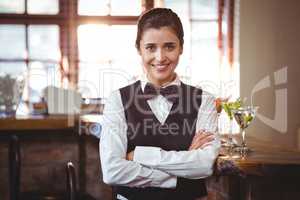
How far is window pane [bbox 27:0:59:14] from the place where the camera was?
199 inches

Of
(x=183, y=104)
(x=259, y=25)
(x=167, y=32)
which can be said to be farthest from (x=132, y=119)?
(x=259, y=25)

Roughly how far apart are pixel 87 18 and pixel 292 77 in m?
2.17

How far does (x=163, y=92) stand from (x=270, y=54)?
326 centimetres

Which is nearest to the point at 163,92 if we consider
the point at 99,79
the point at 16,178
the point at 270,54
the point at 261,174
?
the point at 261,174

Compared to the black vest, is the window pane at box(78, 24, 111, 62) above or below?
above

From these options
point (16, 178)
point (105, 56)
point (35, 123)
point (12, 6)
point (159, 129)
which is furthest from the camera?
point (105, 56)

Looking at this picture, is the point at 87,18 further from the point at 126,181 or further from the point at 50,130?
the point at 126,181

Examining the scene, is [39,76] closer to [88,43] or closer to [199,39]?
[88,43]

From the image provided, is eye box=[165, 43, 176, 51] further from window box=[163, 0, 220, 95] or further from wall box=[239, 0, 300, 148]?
window box=[163, 0, 220, 95]

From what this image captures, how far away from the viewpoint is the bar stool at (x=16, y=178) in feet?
7.24

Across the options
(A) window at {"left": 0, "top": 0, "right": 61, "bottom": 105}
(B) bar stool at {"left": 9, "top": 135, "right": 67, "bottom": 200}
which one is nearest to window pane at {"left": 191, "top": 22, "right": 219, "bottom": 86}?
(A) window at {"left": 0, "top": 0, "right": 61, "bottom": 105}

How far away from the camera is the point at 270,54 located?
471cm

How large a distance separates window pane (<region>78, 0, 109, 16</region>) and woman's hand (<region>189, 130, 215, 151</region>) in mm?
3656

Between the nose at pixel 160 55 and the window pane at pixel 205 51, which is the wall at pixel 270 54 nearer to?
the window pane at pixel 205 51
